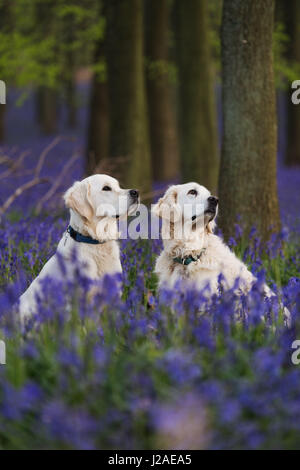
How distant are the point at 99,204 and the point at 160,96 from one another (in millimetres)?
11022

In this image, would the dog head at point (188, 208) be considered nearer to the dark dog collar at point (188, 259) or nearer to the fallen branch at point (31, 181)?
the dark dog collar at point (188, 259)

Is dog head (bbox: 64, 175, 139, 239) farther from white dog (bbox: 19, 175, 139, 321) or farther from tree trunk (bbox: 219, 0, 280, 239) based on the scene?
tree trunk (bbox: 219, 0, 280, 239)

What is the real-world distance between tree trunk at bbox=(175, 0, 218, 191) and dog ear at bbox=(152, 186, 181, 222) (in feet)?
19.8

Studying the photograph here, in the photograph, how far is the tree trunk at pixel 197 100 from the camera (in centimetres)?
1080

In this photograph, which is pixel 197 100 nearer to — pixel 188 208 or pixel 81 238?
pixel 188 208

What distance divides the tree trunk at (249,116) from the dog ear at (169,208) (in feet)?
6.50

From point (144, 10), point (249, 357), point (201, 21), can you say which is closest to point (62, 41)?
point (144, 10)

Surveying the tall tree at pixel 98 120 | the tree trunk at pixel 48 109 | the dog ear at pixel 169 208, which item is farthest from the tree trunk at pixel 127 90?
the tree trunk at pixel 48 109

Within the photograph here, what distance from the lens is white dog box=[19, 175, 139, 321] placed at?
4.29m

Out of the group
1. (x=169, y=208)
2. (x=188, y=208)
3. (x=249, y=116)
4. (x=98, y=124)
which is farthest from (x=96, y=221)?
(x=98, y=124)

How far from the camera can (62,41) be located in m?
18.5

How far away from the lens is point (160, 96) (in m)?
14.8

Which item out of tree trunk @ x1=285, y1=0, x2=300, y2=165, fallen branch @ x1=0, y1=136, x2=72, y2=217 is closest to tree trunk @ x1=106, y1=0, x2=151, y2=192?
fallen branch @ x1=0, y1=136, x2=72, y2=217
